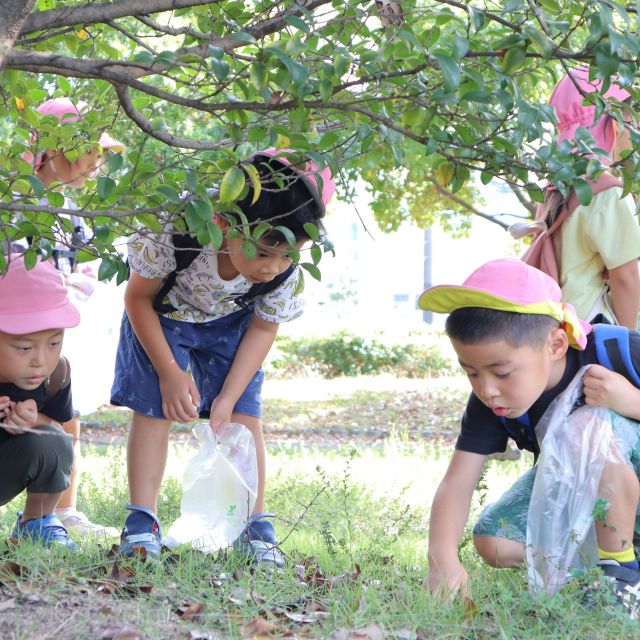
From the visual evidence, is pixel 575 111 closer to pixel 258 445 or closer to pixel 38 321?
pixel 258 445

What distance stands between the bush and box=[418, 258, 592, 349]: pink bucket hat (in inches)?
478

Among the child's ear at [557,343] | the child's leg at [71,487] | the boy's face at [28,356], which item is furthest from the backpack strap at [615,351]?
the child's leg at [71,487]

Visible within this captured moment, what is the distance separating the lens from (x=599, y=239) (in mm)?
3305

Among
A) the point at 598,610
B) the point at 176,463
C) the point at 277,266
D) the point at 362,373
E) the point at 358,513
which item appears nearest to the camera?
the point at 598,610

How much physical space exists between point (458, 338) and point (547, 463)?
45cm

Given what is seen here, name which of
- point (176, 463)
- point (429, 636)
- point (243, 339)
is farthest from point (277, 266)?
point (176, 463)

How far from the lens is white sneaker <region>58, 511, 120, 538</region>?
11.2 ft

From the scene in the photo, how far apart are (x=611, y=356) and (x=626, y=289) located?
68 centimetres

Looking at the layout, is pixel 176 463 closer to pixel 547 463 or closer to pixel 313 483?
pixel 313 483

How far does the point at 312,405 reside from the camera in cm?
1098

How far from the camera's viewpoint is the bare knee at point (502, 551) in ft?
9.10

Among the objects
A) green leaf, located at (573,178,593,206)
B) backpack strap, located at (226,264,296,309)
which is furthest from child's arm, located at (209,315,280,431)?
green leaf, located at (573,178,593,206)

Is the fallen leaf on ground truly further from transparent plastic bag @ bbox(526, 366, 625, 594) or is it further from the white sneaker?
the white sneaker

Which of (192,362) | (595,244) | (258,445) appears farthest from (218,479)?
(595,244)
